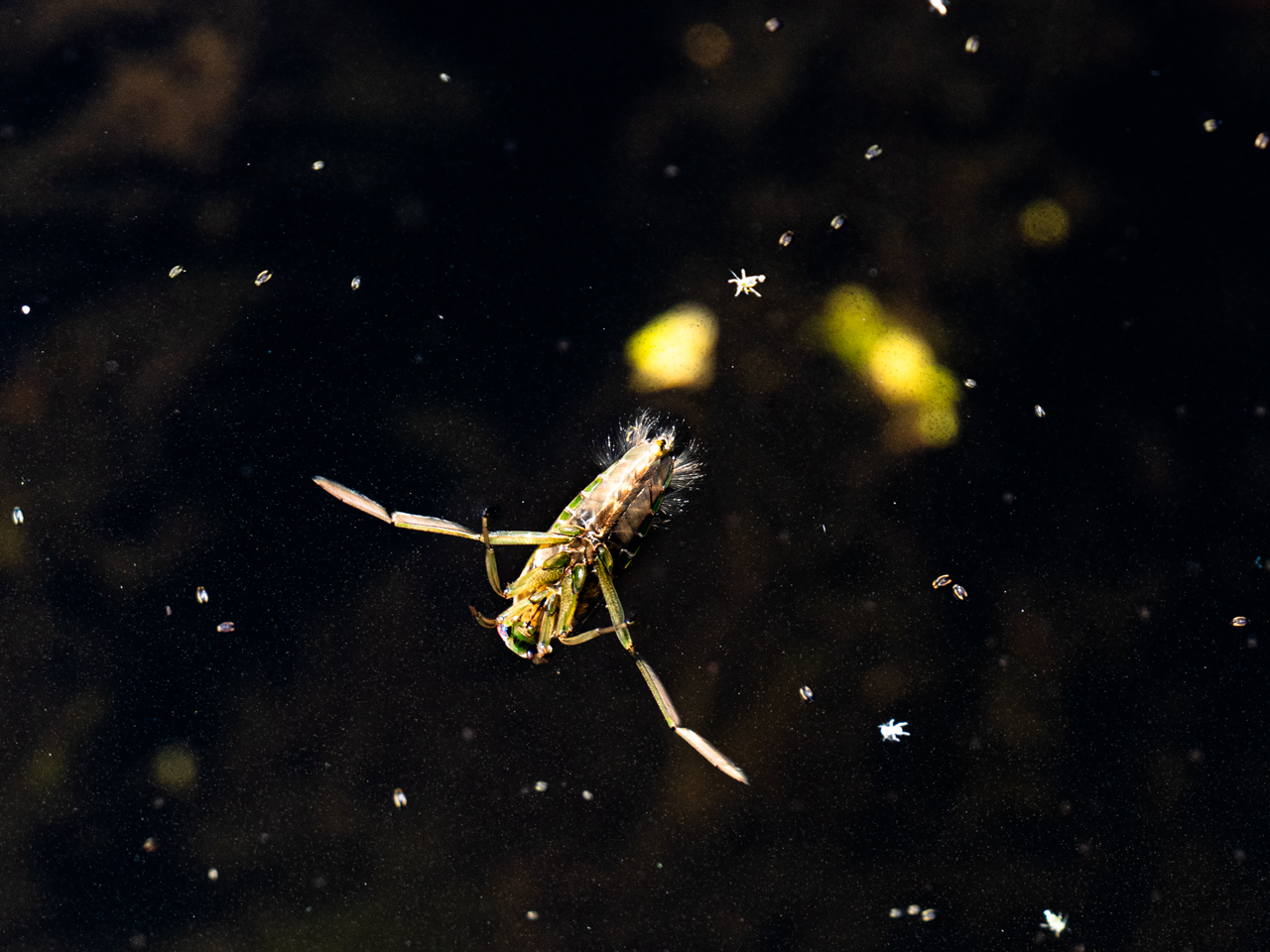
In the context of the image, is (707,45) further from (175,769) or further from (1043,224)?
(175,769)

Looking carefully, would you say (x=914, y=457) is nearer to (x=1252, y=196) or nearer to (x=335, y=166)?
(x=1252, y=196)

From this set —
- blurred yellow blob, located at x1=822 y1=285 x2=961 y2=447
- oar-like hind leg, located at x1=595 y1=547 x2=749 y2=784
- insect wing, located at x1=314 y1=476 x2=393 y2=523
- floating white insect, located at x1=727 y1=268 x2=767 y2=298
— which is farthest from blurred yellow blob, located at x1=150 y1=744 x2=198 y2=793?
blurred yellow blob, located at x1=822 y1=285 x2=961 y2=447

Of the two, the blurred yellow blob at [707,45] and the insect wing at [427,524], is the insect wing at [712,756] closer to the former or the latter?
the insect wing at [427,524]

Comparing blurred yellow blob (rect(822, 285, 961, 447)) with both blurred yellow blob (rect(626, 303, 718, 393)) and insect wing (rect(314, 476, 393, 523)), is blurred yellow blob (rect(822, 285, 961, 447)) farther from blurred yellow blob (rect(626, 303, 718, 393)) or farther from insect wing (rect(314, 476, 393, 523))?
insect wing (rect(314, 476, 393, 523))

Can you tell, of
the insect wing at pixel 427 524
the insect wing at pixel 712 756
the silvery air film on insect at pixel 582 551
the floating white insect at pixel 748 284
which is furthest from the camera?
the floating white insect at pixel 748 284

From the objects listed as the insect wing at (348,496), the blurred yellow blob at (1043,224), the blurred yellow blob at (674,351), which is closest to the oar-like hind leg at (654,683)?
Answer: the blurred yellow blob at (674,351)

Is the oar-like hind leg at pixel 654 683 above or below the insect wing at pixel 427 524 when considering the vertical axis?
below

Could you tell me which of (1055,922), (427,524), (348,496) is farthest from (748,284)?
(1055,922)

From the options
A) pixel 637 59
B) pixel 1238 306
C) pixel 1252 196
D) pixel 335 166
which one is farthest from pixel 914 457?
pixel 335 166
